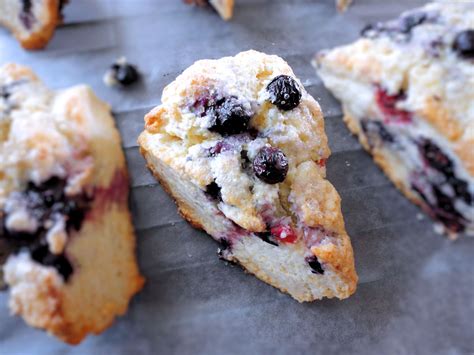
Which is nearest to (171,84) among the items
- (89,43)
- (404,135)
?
(89,43)

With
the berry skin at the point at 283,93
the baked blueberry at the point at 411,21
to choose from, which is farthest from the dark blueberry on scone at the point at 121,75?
the baked blueberry at the point at 411,21

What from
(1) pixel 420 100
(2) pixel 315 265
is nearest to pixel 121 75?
(2) pixel 315 265

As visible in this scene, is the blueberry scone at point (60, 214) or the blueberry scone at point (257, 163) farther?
the blueberry scone at point (257, 163)

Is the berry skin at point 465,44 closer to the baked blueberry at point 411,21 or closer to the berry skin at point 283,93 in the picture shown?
the baked blueberry at point 411,21

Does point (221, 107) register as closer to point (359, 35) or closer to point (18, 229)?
point (18, 229)

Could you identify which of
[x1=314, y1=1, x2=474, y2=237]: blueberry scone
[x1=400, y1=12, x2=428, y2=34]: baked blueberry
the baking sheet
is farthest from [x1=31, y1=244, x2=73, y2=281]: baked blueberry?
[x1=400, y1=12, x2=428, y2=34]: baked blueberry

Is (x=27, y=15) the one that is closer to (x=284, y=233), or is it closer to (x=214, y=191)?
(x=214, y=191)

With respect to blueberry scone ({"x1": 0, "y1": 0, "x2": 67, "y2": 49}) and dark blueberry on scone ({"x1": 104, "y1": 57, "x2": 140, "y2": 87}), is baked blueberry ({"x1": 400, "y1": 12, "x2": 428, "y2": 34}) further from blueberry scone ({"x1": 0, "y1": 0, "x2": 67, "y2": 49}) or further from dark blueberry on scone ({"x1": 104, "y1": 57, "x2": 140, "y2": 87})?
blueberry scone ({"x1": 0, "y1": 0, "x2": 67, "y2": 49})

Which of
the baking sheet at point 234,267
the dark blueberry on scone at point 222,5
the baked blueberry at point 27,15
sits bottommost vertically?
the baking sheet at point 234,267
